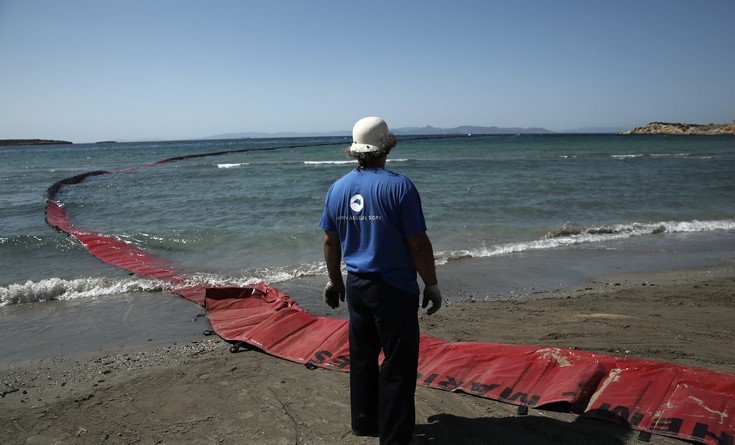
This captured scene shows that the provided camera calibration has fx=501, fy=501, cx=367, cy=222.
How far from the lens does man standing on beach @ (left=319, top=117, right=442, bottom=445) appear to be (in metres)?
2.64

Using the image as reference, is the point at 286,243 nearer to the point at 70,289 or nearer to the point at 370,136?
the point at 70,289

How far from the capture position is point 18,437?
10.7 feet

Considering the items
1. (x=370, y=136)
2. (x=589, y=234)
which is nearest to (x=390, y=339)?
(x=370, y=136)

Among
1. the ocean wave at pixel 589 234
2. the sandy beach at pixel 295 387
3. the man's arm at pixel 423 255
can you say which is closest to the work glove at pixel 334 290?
the man's arm at pixel 423 255

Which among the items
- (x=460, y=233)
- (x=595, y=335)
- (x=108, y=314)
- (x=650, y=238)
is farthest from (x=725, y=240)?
(x=108, y=314)

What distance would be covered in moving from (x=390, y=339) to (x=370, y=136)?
1.12 metres

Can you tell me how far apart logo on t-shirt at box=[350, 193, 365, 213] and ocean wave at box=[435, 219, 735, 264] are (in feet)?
19.6

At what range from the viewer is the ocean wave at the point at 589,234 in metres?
8.88

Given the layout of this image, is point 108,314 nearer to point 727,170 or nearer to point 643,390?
point 643,390

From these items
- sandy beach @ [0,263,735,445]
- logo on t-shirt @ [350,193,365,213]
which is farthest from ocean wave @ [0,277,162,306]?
logo on t-shirt @ [350,193,365,213]

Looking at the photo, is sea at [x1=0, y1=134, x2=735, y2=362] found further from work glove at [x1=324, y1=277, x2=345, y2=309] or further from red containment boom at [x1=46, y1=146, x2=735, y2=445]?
work glove at [x1=324, y1=277, x2=345, y2=309]

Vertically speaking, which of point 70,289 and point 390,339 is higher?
point 390,339

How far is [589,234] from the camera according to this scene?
10312mm

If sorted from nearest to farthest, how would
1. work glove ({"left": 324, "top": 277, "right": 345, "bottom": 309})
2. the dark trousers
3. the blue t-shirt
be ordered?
the blue t-shirt, the dark trousers, work glove ({"left": 324, "top": 277, "right": 345, "bottom": 309})
